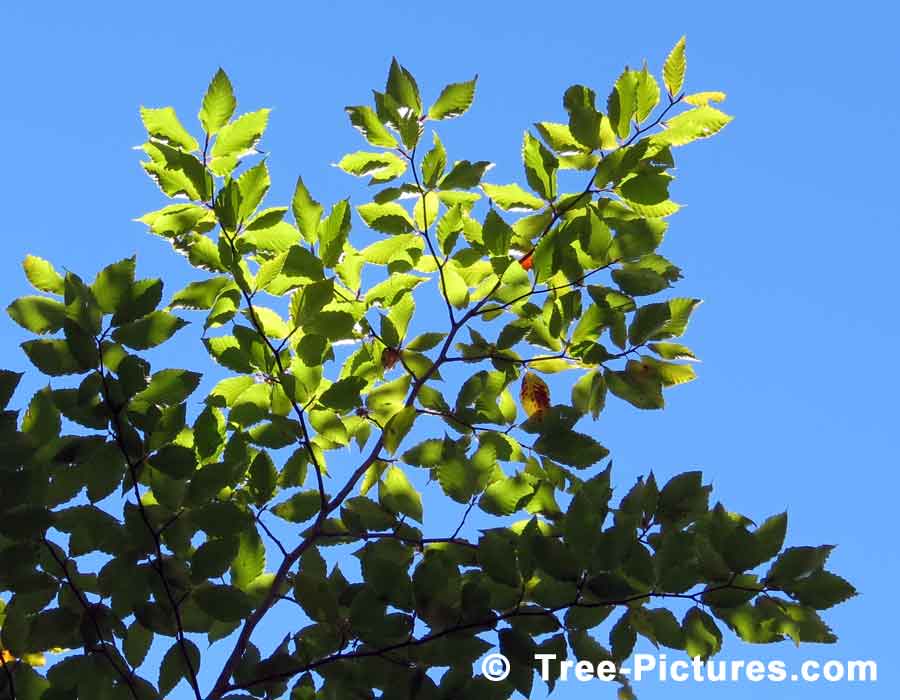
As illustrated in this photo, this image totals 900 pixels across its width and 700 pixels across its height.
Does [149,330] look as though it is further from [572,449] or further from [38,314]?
[572,449]

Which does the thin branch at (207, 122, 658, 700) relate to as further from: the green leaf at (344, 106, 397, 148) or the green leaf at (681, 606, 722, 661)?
the green leaf at (681, 606, 722, 661)

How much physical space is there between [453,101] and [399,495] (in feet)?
3.33

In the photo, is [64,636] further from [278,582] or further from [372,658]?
[372,658]

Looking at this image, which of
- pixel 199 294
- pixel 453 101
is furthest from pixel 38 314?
pixel 453 101

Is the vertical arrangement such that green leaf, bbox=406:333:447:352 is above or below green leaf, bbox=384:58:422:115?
below

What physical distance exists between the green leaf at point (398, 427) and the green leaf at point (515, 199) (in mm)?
592

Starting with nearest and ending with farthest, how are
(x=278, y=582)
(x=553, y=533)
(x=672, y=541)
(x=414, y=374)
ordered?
1. (x=672, y=541)
2. (x=278, y=582)
3. (x=553, y=533)
4. (x=414, y=374)

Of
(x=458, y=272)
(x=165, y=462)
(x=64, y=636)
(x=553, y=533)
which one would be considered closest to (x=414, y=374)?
(x=458, y=272)

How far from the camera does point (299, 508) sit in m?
2.64

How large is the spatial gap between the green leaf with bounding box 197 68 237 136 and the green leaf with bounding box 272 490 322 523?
2.91 ft

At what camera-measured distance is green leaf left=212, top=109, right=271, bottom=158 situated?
2.60m

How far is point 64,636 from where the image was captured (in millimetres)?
2314

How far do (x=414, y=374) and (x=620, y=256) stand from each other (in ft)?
1.98

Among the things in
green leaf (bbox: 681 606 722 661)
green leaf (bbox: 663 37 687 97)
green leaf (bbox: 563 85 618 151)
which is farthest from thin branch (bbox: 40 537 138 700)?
green leaf (bbox: 663 37 687 97)
